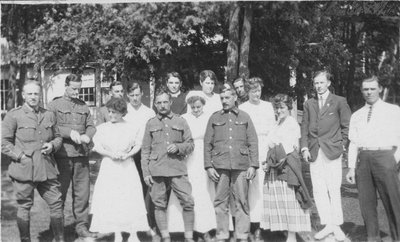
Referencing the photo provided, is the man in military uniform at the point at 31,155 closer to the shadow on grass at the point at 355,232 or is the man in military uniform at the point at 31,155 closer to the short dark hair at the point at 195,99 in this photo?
the short dark hair at the point at 195,99

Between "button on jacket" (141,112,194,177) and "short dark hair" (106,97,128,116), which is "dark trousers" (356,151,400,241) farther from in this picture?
"short dark hair" (106,97,128,116)

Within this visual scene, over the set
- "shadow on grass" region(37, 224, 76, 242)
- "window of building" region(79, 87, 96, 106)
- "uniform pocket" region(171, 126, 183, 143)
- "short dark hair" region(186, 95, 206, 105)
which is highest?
"window of building" region(79, 87, 96, 106)

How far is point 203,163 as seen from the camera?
625 cm

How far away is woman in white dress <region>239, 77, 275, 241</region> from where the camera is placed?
6344mm

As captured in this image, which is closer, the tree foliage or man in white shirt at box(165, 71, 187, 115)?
man in white shirt at box(165, 71, 187, 115)

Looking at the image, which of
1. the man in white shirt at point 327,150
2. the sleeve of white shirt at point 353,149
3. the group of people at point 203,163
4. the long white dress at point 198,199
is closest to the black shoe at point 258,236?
the group of people at point 203,163

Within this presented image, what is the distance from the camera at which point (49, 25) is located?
49.4 feet

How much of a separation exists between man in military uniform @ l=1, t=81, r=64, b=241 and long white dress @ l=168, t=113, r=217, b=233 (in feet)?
4.59

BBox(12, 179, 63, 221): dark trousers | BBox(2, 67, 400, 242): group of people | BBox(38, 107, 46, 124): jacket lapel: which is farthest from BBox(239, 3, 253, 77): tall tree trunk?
BBox(12, 179, 63, 221): dark trousers

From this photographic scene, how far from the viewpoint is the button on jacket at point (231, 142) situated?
5.81 m

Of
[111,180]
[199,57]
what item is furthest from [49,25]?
[111,180]

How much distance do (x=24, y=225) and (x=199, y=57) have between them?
347 inches

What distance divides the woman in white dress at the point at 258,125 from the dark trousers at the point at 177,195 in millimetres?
916

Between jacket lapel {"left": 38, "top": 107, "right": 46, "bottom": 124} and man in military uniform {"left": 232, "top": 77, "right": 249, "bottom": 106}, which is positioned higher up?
man in military uniform {"left": 232, "top": 77, "right": 249, "bottom": 106}
